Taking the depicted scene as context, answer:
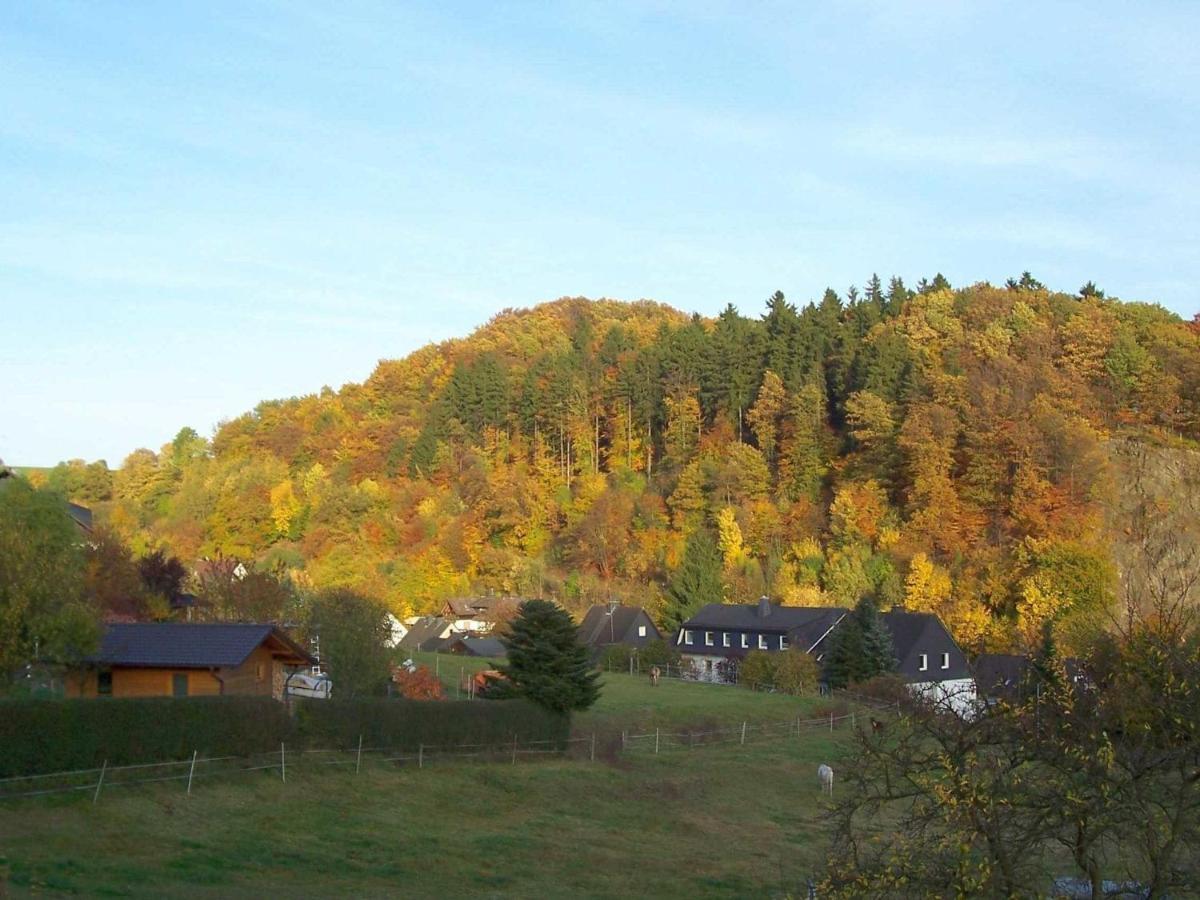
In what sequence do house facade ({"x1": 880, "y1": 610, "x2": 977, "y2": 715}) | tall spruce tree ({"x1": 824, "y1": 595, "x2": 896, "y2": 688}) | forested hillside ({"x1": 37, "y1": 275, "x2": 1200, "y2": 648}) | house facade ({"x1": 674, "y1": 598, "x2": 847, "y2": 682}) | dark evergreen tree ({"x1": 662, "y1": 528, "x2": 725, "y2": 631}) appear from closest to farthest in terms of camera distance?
tall spruce tree ({"x1": 824, "y1": 595, "x2": 896, "y2": 688})
house facade ({"x1": 880, "y1": 610, "x2": 977, "y2": 715})
house facade ({"x1": 674, "y1": 598, "x2": 847, "y2": 682})
forested hillside ({"x1": 37, "y1": 275, "x2": 1200, "y2": 648})
dark evergreen tree ({"x1": 662, "y1": 528, "x2": 725, "y2": 631})

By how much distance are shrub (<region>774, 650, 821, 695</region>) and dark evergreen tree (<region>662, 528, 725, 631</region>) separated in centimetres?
1679

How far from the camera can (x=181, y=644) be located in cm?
3259

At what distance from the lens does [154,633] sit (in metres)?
33.1

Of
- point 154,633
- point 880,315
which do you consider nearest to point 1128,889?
point 154,633

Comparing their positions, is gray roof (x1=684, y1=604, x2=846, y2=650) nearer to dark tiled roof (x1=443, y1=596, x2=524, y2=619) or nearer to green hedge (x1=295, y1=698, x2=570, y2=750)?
dark tiled roof (x1=443, y1=596, x2=524, y2=619)

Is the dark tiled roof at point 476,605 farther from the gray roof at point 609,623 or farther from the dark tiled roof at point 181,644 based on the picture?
the dark tiled roof at point 181,644

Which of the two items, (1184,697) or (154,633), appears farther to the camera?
(154,633)

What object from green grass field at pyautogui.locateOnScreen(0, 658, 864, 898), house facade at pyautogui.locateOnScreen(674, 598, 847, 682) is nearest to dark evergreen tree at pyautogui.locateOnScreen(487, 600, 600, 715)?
green grass field at pyautogui.locateOnScreen(0, 658, 864, 898)

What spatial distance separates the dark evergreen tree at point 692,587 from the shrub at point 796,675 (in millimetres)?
16794

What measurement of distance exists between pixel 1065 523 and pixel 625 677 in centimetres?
2654

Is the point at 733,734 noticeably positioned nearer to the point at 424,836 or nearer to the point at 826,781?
the point at 826,781

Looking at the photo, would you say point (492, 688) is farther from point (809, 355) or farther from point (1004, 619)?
point (809, 355)

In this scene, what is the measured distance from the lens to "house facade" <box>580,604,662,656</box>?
7288 cm

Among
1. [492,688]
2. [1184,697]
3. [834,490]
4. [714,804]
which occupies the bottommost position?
[714,804]
